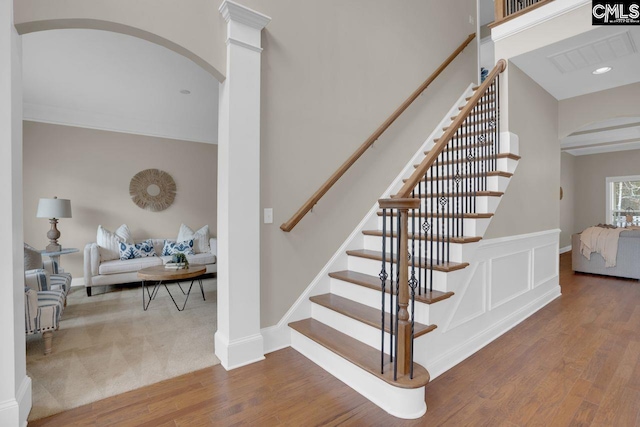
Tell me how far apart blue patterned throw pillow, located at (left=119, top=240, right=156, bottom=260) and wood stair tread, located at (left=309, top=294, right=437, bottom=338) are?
354 centimetres

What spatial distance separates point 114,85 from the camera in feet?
13.5

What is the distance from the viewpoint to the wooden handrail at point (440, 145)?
6.30ft

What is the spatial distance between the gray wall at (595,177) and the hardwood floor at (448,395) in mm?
7467

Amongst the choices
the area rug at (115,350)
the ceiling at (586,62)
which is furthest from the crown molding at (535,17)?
the area rug at (115,350)

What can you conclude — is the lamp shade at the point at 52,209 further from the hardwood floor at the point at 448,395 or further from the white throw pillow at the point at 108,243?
the hardwood floor at the point at 448,395

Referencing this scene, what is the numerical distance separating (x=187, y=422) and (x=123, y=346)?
1.35 m

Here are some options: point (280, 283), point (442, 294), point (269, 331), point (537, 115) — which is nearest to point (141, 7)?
point (280, 283)

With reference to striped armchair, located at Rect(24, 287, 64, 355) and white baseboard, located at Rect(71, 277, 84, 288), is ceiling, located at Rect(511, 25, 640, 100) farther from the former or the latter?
white baseboard, located at Rect(71, 277, 84, 288)

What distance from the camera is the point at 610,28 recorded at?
2752 millimetres

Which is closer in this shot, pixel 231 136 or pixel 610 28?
pixel 231 136

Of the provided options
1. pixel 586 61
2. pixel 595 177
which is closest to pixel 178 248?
pixel 586 61

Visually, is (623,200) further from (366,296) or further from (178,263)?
(178,263)

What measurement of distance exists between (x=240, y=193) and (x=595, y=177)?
10171mm

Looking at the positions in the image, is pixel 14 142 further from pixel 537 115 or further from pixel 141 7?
pixel 537 115
